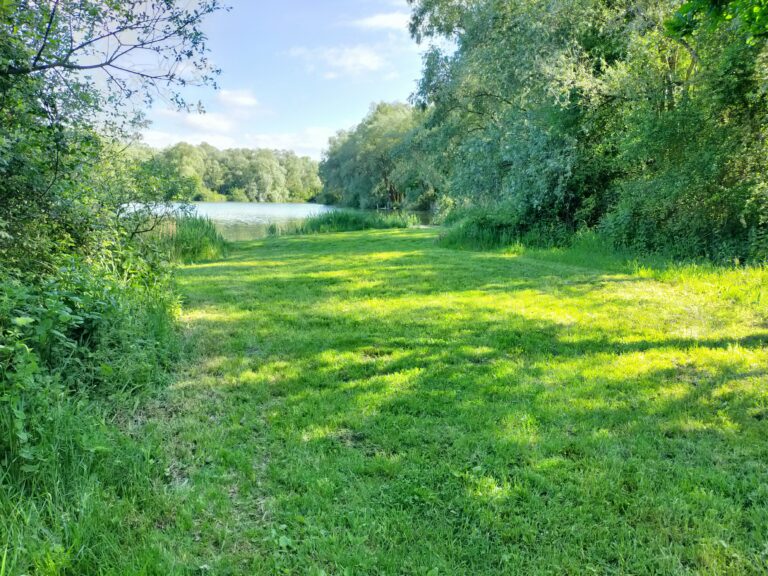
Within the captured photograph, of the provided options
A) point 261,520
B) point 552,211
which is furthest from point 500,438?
point 552,211

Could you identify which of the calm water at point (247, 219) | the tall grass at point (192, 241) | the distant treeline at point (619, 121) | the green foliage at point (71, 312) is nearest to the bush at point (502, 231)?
the distant treeline at point (619, 121)

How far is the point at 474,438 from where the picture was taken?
9.43ft

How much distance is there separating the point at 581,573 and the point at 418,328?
10.6ft

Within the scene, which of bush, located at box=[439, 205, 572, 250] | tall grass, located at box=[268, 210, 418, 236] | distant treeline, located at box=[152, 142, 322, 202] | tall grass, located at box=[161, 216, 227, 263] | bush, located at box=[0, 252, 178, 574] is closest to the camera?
bush, located at box=[0, 252, 178, 574]

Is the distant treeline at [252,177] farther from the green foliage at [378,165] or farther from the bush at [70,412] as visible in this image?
the bush at [70,412]

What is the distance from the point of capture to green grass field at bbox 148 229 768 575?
6.75 feet

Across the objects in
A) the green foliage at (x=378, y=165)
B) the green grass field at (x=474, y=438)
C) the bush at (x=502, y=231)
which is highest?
the green foliage at (x=378, y=165)

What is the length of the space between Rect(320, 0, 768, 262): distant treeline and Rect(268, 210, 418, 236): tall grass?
5601 millimetres

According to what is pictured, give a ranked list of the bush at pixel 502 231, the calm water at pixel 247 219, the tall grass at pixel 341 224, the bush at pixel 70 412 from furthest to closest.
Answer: the calm water at pixel 247 219 < the tall grass at pixel 341 224 < the bush at pixel 502 231 < the bush at pixel 70 412

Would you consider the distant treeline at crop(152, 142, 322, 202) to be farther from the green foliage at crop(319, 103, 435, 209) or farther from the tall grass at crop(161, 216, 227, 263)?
the tall grass at crop(161, 216, 227, 263)

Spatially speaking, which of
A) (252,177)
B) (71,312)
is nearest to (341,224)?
(71,312)

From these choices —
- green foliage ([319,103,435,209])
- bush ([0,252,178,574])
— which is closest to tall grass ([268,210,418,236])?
green foliage ([319,103,435,209])

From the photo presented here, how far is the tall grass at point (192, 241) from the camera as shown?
11.6 m

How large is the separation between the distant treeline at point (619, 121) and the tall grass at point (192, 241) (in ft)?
24.8
